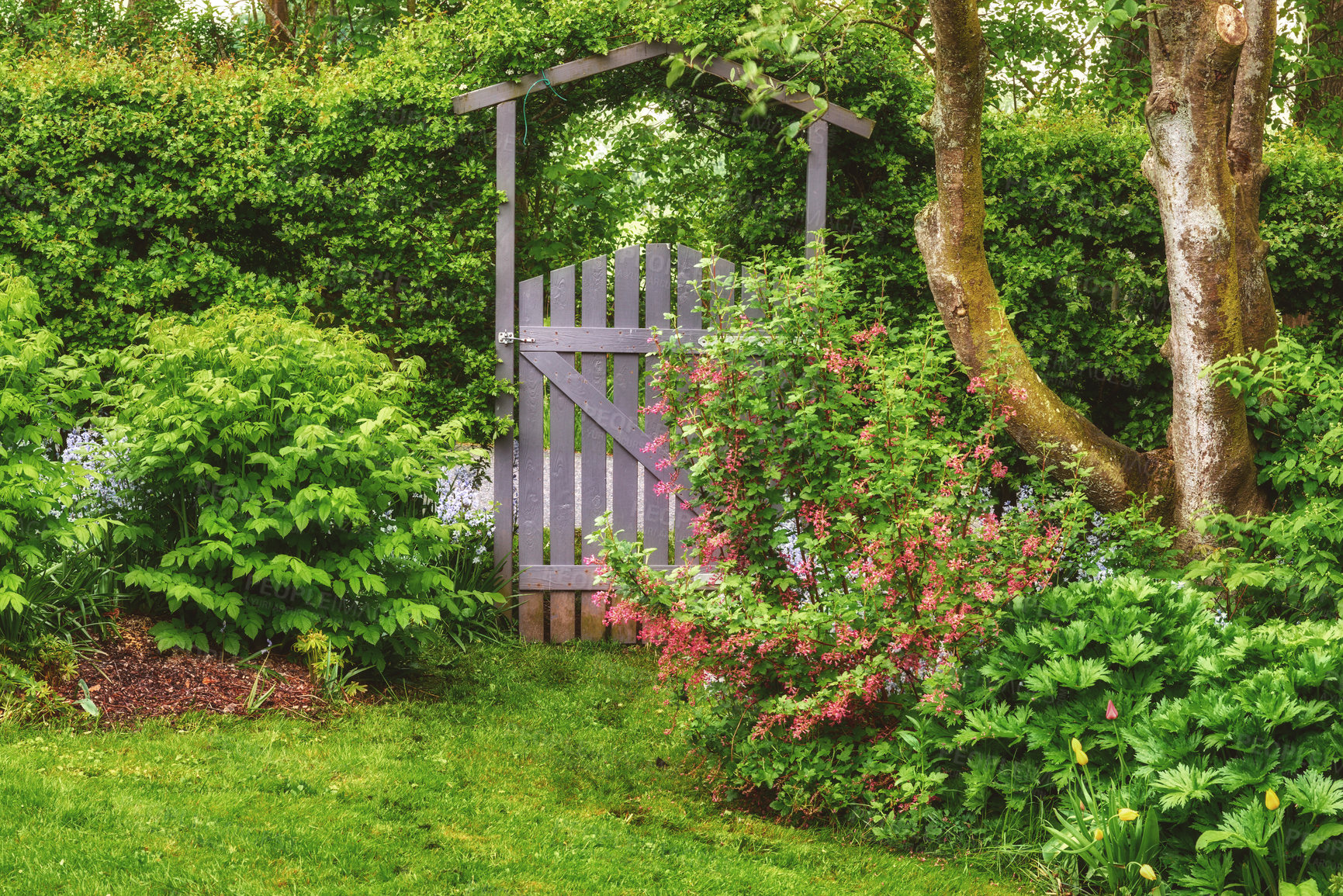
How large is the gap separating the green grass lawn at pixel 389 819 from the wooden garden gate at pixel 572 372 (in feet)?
5.53

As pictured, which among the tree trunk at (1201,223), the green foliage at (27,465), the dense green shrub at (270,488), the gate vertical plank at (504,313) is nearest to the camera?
the green foliage at (27,465)

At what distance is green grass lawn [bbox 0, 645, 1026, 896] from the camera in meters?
3.21

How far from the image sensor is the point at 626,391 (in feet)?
21.2

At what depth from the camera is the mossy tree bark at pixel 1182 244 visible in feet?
17.4

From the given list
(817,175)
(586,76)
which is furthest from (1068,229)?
(586,76)

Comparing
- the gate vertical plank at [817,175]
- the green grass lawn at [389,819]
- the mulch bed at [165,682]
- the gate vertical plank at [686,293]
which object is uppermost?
the gate vertical plank at [817,175]

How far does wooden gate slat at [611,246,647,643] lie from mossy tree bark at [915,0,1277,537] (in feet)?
5.48

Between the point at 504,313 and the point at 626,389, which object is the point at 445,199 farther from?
the point at 626,389

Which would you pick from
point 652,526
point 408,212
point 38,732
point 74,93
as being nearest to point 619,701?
point 652,526

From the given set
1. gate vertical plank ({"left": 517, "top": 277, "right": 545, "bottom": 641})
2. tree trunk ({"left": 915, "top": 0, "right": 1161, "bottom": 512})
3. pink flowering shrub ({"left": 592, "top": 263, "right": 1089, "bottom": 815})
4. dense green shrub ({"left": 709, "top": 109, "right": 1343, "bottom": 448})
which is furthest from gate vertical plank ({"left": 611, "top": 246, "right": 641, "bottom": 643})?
pink flowering shrub ({"left": 592, "top": 263, "right": 1089, "bottom": 815})

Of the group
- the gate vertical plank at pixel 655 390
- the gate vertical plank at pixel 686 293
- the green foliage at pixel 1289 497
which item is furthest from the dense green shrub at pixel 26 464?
the green foliage at pixel 1289 497

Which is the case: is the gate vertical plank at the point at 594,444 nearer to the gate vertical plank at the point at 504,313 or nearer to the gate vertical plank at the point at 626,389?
the gate vertical plank at the point at 626,389

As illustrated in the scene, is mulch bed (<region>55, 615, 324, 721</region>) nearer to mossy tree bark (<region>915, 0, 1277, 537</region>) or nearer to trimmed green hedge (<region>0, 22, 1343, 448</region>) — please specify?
trimmed green hedge (<region>0, 22, 1343, 448</region>)

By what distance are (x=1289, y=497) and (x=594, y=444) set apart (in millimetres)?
3753
